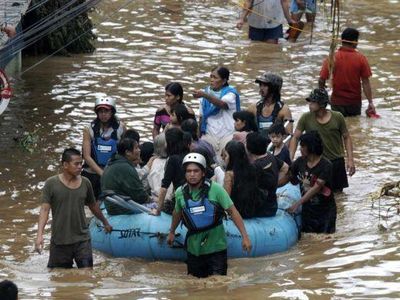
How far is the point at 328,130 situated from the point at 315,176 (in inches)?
54.7

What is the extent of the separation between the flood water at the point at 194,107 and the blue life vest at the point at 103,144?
3.48ft

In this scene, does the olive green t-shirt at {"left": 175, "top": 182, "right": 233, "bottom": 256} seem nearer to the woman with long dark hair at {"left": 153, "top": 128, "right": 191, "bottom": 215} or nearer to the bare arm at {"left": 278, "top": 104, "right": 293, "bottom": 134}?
the woman with long dark hair at {"left": 153, "top": 128, "right": 191, "bottom": 215}

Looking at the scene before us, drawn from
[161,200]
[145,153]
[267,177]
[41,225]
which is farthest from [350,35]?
[41,225]

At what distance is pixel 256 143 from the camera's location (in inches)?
444

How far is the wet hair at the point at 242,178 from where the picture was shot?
36.0ft

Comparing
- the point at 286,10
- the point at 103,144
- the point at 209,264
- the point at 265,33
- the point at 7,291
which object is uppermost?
the point at 7,291

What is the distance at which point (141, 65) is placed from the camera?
69.3ft

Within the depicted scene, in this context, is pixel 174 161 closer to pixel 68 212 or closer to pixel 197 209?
pixel 197 209

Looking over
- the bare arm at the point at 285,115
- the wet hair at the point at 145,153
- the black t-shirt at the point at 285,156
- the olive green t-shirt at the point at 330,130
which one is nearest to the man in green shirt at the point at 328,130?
the olive green t-shirt at the point at 330,130

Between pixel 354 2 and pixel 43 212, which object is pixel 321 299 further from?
pixel 354 2

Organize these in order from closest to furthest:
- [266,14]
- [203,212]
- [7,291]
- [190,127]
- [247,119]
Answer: [7,291], [203,212], [190,127], [247,119], [266,14]

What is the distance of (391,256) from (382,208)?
197 centimetres

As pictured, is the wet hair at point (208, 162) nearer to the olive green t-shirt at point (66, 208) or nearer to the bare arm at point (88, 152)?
the bare arm at point (88, 152)

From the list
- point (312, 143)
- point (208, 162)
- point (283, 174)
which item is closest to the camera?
point (312, 143)
